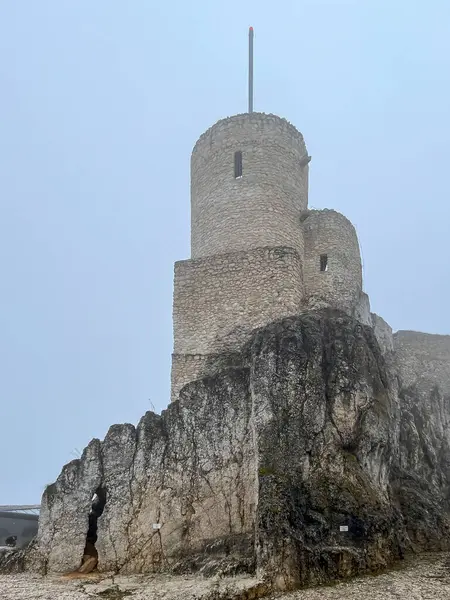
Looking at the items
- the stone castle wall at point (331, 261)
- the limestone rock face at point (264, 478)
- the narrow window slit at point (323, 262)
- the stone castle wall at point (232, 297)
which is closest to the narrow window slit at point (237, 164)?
the stone castle wall at point (331, 261)

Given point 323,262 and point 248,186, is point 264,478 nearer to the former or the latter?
point 323,262

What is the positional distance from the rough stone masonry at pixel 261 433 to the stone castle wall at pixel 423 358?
4147 millimetres

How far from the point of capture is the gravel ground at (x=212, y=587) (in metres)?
11.3

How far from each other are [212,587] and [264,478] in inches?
110

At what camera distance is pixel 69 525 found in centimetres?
1705

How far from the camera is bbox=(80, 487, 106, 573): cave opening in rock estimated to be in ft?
53.5

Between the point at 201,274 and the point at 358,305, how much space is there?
21.1 ft

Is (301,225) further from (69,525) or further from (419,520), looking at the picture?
(69,525)

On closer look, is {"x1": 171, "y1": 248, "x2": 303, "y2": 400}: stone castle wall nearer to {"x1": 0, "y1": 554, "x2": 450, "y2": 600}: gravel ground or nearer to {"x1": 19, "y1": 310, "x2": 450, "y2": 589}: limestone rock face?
{"x1": 19, "y1": 310, "x2": 450, "y2": 589}: limestone rock face

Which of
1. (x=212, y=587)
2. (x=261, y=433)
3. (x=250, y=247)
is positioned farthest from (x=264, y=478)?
(x=250, y=247)

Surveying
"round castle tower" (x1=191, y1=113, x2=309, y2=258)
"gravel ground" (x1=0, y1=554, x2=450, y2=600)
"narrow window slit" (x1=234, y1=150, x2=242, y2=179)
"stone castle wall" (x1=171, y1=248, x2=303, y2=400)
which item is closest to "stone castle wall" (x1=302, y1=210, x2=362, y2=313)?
"round castle tower" (x1=191, y1=113, x2=309, y2=258)

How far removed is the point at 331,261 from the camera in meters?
22.1

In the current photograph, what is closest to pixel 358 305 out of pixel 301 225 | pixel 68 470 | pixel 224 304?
pixel 301 225

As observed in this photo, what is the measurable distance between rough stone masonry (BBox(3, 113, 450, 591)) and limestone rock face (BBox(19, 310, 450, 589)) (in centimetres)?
4
